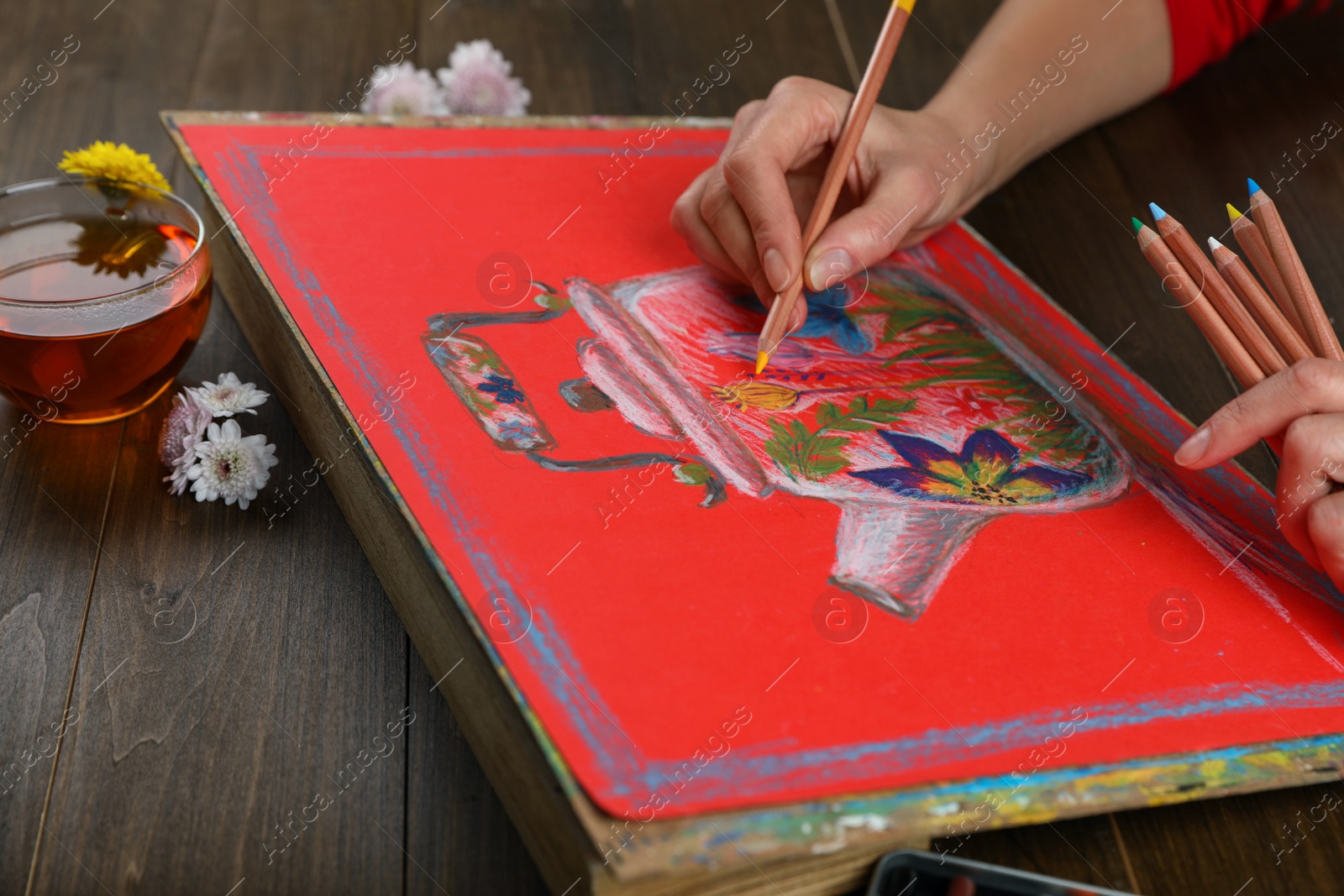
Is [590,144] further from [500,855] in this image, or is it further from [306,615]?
[500,855]

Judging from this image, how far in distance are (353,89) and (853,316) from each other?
0.54 m

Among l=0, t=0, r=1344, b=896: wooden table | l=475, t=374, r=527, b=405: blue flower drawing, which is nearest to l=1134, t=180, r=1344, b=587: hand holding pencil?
l=0, t=0, r=1344, b=896: wooden table

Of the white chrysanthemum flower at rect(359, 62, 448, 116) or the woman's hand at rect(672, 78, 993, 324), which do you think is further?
the white chrysanthemum flower at rect(359, 62, 448, 116)

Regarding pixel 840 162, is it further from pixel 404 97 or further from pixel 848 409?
pixel 404 97

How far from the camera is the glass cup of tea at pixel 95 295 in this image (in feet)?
1.75

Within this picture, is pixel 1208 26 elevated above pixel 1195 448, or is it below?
above

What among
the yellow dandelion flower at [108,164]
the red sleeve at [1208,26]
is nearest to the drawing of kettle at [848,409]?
the yellow dandelion flower at [108,164]

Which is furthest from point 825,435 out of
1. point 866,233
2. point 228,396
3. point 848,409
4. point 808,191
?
point 228,396

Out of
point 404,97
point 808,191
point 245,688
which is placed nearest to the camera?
point 245,688

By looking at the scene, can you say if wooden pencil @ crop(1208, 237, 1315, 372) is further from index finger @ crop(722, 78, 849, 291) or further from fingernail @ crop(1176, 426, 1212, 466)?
index finger @ crop(722, 78, 849, 291)

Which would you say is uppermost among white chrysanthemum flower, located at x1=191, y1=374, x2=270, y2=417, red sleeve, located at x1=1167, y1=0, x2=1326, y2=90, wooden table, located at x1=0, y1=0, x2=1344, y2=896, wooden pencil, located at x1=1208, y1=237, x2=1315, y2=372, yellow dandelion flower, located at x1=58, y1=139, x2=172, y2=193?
red sleeve, located at x1=1167, y1=0, x2=1326, y2=90

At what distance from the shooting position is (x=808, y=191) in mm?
755

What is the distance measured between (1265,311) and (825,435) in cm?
27

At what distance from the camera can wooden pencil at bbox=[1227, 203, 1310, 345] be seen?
0.59 metres
